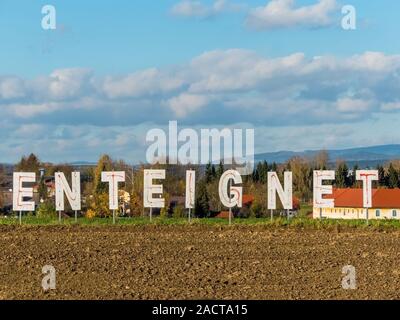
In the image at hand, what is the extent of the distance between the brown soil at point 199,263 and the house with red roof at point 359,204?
22.7m

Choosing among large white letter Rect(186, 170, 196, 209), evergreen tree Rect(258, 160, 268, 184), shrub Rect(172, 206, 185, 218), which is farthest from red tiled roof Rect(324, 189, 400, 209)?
large white letter Rect(186, 170, 196, 209)

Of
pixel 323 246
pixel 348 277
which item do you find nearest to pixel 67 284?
pixel 348 277

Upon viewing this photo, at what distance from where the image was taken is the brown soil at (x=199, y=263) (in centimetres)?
1566

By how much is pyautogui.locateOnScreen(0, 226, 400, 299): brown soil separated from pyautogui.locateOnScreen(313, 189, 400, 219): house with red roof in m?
22.7

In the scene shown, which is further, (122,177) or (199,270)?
(122,177)

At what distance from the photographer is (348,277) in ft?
57.2

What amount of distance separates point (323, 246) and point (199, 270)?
23.2ft

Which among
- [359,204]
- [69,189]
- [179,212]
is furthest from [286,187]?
[359,204]

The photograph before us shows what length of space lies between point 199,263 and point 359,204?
32.4 meters

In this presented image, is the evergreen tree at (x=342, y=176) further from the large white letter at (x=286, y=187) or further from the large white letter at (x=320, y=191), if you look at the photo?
the large white letter at (x=286, y=187)

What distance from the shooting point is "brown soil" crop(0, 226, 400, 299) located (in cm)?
1566
